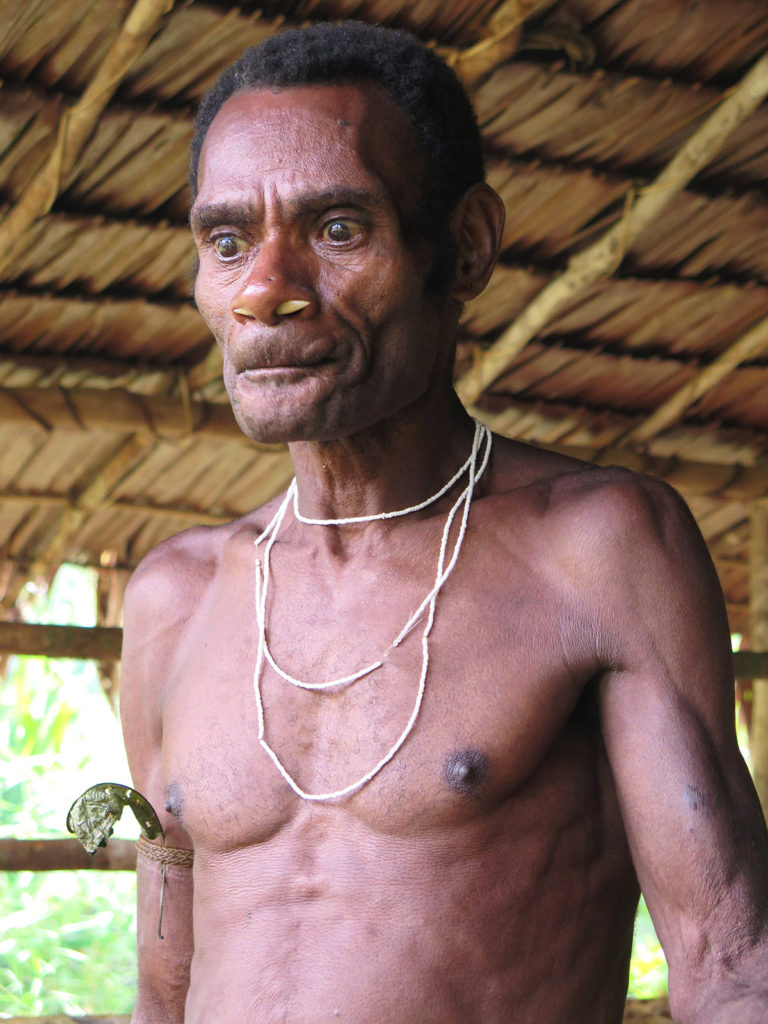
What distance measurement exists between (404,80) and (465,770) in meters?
0.94

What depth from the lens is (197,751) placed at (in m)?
1.95

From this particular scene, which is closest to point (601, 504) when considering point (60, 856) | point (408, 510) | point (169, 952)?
point (408, 510)

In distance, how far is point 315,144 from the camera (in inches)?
71.9

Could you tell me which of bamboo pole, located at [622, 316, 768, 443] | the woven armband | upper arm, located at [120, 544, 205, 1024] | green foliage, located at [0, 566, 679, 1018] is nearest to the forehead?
upper arm, located at [120, 544, 205, 1024]

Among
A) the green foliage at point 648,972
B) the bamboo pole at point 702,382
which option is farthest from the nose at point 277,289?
the green foliage at point 648,972

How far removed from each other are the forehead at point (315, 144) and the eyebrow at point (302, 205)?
0.5 inches

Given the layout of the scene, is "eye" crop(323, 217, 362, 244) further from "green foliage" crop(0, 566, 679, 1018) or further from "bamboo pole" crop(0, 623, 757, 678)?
"green foliage" crop(0, 566, 679, 1018)

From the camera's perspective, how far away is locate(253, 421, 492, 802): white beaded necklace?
5.87 ft

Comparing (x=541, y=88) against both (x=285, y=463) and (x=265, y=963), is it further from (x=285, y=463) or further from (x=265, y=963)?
(x=265, y=963)

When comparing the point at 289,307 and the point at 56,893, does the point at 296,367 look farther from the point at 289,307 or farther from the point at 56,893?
the point at 56,893

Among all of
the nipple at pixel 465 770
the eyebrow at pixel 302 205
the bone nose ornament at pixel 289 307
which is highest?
the eyebrow at pixel 302 205

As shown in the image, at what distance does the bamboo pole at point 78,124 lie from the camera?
3.29 meters

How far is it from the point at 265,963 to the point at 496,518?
2.16 ft

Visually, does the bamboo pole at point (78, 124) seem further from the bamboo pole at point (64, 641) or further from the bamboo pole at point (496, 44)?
the bamboo pole at point (64, 641)
